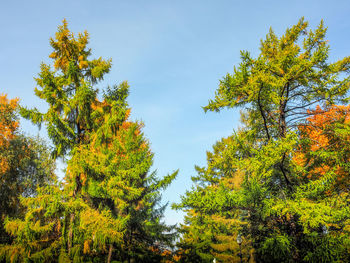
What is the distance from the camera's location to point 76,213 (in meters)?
7.83

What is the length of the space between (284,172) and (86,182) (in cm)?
780

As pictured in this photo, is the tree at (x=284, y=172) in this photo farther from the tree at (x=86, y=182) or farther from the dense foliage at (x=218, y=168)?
the tree at (x=86, y=182)

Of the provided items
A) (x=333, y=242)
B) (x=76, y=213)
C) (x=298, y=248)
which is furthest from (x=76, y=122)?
(x=333, y=242)

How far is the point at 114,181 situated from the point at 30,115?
14.5ft

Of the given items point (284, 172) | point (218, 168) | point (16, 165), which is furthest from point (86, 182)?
point (16, 165)

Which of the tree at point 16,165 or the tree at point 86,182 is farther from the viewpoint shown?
the tree at point 16,165

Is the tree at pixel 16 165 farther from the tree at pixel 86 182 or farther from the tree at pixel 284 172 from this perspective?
the tree at pixel 284 172

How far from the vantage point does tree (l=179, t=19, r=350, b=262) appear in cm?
666

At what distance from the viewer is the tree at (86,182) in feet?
24.8

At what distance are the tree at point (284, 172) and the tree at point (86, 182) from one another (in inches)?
138

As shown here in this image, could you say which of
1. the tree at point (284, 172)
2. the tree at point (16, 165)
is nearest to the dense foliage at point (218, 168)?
the tree at point (284, 172)

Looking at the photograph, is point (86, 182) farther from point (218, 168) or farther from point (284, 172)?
point (284, 172)

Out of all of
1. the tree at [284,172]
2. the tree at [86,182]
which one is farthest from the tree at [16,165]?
the tree at [284,172]

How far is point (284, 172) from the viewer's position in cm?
794
